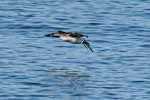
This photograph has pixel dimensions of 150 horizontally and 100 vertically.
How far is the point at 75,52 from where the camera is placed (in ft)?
86.1

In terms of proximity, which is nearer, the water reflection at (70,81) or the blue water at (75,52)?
the water reflection at (70,81)

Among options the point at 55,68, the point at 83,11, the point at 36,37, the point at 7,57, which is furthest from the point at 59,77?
the point at 83,11

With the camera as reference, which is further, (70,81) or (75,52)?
(75,52)

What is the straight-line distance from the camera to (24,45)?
87.7ft

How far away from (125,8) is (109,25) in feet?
12.2

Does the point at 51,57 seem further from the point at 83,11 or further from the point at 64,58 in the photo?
the point at 83,11

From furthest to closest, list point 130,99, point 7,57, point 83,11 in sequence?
point 83,11 → point 7,57 → point 130,99

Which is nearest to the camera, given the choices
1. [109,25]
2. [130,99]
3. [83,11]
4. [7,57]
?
[130,99]

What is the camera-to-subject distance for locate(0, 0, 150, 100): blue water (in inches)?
840

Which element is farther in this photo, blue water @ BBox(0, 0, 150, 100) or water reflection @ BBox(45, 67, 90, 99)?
blue water @ BBox(0, 0, 150, 100)

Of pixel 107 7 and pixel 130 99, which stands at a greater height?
A: pixel 107 7

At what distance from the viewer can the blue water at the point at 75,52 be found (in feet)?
70.0

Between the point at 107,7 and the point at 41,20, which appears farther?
the point at 107,7

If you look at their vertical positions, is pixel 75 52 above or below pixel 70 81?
above
